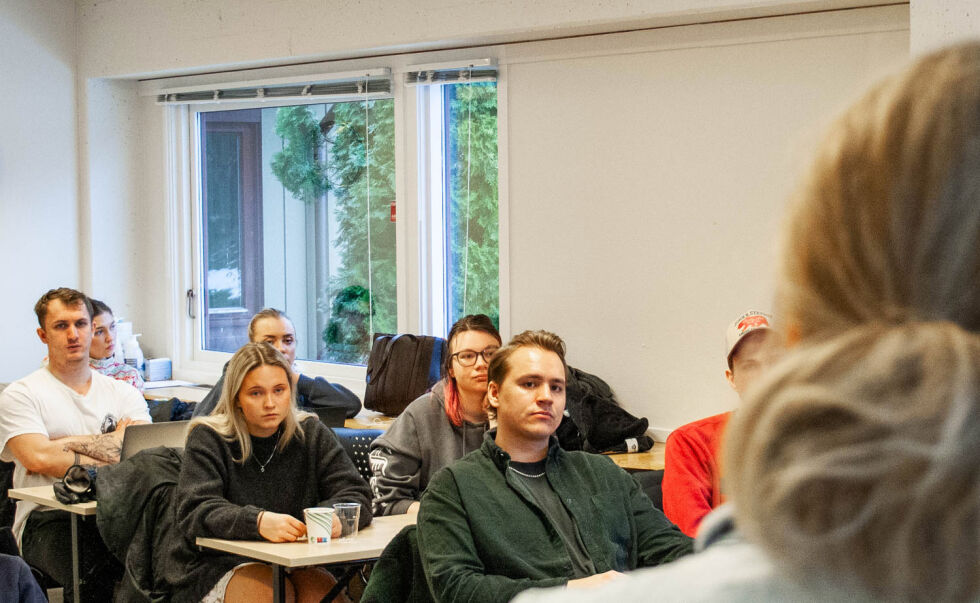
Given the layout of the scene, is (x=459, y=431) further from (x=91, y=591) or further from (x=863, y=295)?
(x=863, y=295)

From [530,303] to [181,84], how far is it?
9.05 feet

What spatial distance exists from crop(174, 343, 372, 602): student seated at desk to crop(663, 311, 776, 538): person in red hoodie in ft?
3.09

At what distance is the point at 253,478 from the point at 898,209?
3.10 m

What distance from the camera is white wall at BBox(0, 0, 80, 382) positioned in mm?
5980

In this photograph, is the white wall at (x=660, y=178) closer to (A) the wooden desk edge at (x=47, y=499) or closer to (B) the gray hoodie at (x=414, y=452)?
(B) the gray hoodie at (x=414, y=452)

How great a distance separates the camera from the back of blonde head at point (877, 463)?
0.51 metres

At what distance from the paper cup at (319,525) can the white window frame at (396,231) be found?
1.97 meters

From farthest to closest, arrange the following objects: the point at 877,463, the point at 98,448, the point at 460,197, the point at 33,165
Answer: the point at 33,165, the point at 460,197, the point at 98,448, the point at 877,463

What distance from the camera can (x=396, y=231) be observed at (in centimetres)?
530

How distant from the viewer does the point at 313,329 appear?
587cm

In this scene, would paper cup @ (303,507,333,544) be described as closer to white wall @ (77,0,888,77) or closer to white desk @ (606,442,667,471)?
white desk @ (606,442,667,471)

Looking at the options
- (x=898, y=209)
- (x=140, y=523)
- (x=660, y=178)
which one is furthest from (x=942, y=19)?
(x=898, y=209)

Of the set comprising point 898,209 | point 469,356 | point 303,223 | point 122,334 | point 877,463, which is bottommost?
point 122,334

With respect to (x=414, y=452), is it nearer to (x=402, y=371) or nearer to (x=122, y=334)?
(x=402, y=371)
